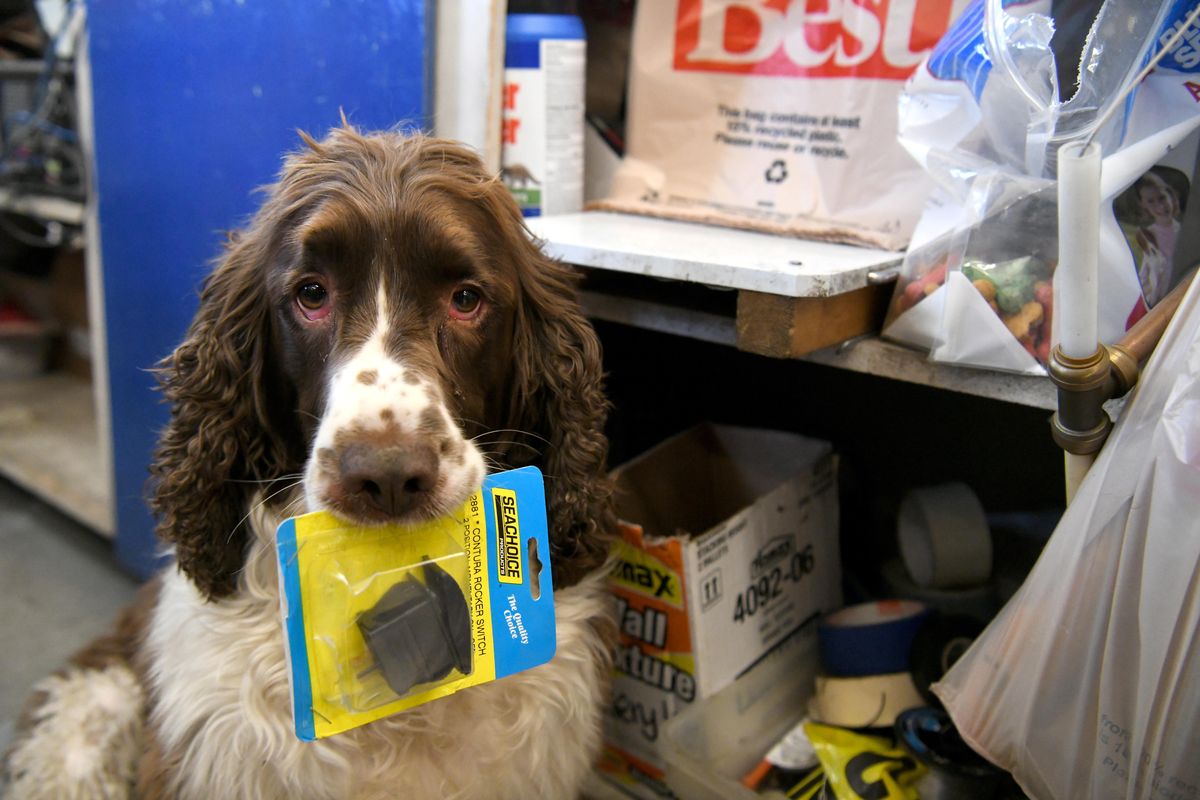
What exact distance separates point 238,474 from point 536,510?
50cm

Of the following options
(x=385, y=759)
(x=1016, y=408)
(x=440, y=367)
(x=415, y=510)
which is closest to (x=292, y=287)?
(x=440, y=367)

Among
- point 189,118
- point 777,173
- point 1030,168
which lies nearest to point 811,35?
point 777,173

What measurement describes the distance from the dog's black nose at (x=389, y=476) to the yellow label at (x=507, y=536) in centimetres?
14

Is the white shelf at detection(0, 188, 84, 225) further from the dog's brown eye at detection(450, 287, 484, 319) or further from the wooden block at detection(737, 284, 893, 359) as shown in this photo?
the wooden block at detection(737, 284, 893, 359)

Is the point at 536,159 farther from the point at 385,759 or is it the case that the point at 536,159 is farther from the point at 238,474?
the point at 385,759

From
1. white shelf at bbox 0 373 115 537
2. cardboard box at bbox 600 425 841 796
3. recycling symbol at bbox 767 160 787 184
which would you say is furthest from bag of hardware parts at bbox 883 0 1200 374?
white shelf at bbox 0 373 115 537

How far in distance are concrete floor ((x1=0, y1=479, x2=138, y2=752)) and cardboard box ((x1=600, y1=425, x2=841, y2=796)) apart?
153 centimetres

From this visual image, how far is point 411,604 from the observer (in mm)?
1138

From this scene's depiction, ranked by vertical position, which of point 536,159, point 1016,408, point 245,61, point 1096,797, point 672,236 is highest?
point 245,61

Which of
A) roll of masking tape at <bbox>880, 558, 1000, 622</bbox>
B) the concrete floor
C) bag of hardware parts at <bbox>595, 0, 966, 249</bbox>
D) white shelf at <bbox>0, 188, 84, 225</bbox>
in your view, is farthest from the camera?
white shelf at <bbox>0, 188, 84, 225</bbox>

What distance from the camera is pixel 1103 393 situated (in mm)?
1109

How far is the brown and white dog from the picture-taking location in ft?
3.87

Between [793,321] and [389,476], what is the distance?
0.67 meters

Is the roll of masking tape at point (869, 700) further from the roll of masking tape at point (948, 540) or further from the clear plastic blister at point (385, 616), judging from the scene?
the clear plastic blister at point (385, 616)
